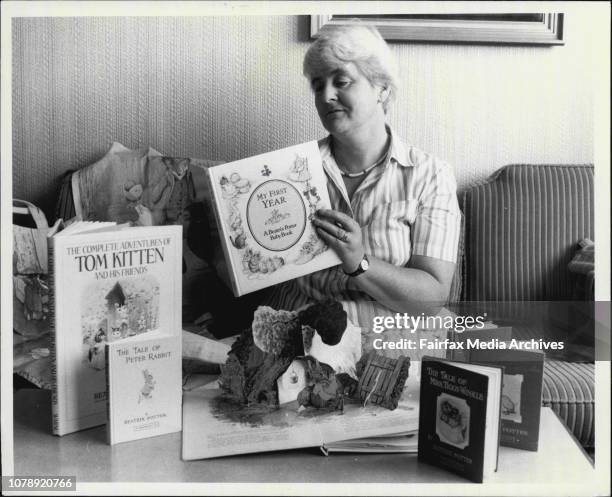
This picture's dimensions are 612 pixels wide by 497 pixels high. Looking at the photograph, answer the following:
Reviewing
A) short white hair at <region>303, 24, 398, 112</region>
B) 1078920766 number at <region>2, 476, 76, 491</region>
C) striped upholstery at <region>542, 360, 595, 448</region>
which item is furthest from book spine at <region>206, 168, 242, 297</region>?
striped upholstery at <region>542, 360, 595, 448</region>

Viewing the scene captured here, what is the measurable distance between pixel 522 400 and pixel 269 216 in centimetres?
47

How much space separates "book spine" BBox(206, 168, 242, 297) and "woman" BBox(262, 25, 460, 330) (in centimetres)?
7

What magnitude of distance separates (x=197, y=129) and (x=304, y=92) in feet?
0.64

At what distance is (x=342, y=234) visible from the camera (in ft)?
3.37

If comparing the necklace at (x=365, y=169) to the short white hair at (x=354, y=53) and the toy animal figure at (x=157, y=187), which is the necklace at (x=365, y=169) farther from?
the toy animal figure at (x=157, y=187)

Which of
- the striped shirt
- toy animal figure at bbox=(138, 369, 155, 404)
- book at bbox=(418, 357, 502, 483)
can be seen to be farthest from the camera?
the striped shirt

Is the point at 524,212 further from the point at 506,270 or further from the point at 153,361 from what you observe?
the point at 153,361

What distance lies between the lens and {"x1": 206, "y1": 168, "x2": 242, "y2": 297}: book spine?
100 centimetres

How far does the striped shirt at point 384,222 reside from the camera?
3.40 feet

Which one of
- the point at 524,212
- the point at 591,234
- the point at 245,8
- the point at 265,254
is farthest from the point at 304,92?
the point at 591,234

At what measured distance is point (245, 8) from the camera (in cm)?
105

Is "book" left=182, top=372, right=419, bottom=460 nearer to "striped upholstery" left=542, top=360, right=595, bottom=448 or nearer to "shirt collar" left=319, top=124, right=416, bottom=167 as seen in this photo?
"striped upholstery" left=542, top=360, right=595, bottom=448

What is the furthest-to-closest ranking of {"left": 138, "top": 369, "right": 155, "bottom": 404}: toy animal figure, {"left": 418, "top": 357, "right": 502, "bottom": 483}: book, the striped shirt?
the striped shirt → {"left": 138, "top": 369, "right": 155, "bottom": 404}: toy animal figure → {"left": 418, "top": 357, "right": 502, "bottom": 483}: book

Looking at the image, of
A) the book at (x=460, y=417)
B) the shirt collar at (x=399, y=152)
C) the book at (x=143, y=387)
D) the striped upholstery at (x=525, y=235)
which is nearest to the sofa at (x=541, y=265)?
the striped upholstery at (x=525, y=235)
